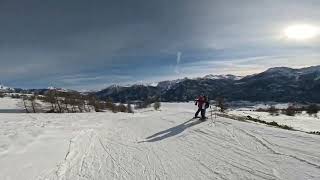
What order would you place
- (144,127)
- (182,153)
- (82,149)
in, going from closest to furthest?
(182,153) → (82,149) → (144,127)

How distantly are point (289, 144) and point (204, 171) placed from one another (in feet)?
16.2

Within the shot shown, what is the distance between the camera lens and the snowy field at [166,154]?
426 inches

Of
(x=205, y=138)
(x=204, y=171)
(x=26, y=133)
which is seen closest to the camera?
(x=204, y=171)

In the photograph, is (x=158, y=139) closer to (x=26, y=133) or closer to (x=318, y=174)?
(x=26, y=133)

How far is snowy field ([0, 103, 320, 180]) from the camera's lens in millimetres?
10812

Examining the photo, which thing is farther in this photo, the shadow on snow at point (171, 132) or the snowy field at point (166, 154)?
the shadow on snow at point (171, 132)

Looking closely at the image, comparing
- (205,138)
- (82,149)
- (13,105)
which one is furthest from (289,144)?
(13,105)

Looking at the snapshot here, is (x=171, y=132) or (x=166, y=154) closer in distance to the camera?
(x=166, y=154)

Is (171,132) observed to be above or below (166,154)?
above

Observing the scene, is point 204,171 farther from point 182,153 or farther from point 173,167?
point 182,153

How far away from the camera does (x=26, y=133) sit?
18891mm

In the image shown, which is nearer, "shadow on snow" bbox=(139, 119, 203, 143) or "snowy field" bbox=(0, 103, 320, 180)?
"snowy field" bbox=(0, 103, 320, 180)

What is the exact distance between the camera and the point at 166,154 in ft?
45.2

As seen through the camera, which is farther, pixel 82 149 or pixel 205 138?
pixel 205 138
